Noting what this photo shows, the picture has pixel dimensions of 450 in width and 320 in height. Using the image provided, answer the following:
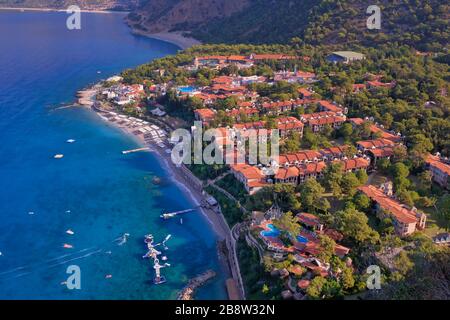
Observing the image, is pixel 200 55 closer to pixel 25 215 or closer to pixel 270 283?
pixel 25 215

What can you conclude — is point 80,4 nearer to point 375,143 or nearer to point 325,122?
point 325,122

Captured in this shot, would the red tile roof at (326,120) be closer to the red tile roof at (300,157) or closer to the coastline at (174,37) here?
the red tile roof at (300,157)

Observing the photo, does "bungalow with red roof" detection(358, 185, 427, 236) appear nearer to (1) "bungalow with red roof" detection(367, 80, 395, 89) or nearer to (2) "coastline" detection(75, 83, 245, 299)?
(2) "coastline" detection(75, 83, 245, 299)

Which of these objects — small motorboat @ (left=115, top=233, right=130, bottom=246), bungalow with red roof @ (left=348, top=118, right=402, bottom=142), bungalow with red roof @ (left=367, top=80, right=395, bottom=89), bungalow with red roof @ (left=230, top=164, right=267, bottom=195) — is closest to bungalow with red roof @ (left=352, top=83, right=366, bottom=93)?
bungalow with red roof @ (left=367, top=80, right=395, bottom=89)

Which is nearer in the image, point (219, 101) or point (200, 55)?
point (219, 101)

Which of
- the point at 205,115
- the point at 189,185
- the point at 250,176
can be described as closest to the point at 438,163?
the point at 250,176
